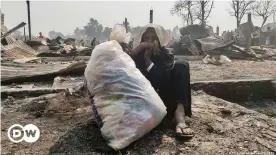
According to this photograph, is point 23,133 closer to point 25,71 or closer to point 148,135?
point 148,135

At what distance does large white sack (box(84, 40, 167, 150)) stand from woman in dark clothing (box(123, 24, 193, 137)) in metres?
0.33

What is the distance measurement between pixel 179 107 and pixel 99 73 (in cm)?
74

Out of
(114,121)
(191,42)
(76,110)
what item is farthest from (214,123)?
(191,42)

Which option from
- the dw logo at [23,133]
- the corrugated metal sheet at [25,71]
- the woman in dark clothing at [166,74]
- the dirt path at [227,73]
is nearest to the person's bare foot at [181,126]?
the woman in dark clothing at [166,74]

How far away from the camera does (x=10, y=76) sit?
425cm

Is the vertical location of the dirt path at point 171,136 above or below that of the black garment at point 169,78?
below

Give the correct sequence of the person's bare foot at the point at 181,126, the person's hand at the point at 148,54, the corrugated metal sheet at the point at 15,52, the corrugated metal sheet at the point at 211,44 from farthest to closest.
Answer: the corrugated metal sheet at the point at 211,44, the corrugated metal sheet at the point at 15,52, the person's hand at the point at 148,54, the person's bare foot at the point at 181,126

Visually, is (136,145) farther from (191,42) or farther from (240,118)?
(191,42)

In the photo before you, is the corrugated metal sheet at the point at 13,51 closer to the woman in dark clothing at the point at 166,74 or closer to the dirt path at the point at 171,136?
the dirt path at the point at 171,136

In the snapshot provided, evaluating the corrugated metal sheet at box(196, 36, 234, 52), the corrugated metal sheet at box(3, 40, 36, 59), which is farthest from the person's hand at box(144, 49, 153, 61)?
the corrugated metal sheet at box(196, 36, 234, 52)

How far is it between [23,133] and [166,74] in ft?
4.08

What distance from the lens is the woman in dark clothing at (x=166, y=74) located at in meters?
2.41

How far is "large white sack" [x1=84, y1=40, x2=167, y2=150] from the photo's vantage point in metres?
1.91

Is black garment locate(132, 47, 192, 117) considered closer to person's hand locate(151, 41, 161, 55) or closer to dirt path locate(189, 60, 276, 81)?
person's hand locate(151, 41, 161, 55)
